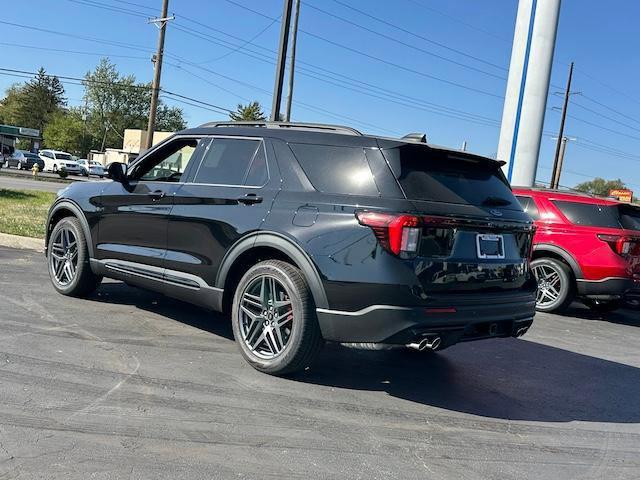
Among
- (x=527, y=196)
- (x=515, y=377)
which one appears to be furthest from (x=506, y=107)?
(x=515, y=377)

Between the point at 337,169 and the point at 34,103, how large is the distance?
107693mm

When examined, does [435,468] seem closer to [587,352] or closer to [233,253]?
[233,253]

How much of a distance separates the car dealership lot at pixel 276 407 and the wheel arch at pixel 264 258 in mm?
672

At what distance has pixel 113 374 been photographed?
4.38m

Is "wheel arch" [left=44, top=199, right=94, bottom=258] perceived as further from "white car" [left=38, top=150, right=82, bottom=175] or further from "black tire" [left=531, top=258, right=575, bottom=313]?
"white car" [left=38, top=150, right=82, bottom=175]

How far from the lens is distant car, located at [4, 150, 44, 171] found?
47.9m

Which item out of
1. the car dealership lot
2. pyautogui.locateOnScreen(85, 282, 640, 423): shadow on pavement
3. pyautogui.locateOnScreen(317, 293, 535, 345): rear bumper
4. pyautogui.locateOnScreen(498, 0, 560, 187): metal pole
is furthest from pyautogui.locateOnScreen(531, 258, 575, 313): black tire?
pyautogui.locateOnScreen(498, 0, 560, 187): metal pole

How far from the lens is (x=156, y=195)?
18.3 ft

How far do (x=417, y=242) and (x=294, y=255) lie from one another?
2.94ft

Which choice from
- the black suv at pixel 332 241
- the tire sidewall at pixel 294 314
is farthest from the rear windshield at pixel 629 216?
the tire sidewall at pixel 294 314

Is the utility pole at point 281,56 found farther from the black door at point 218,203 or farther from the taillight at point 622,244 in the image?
the black door at point 218,203

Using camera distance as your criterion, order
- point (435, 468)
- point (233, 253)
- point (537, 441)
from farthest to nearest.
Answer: point (233, 253)
point (537, 441)
point (435, 468)

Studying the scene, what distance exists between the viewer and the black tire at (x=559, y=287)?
8773mm

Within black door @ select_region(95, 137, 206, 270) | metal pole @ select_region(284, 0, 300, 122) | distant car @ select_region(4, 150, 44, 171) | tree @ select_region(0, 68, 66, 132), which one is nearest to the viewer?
black door @ select_region(95, 137, 206, 270)
